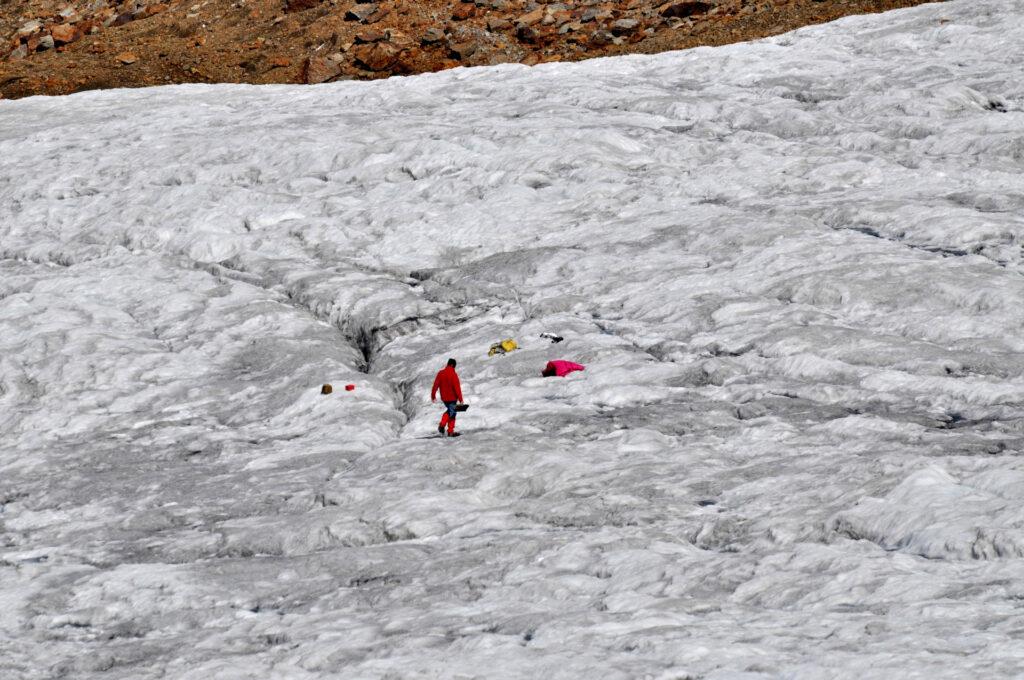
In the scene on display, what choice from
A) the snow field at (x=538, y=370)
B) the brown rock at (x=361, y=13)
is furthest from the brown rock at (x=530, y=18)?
the snow field at (x=538, y=370)

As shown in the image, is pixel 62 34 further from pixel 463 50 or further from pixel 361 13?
pixel 463 50

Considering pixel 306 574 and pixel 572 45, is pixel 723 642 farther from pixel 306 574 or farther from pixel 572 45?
pixel 572 45

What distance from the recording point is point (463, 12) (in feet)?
126

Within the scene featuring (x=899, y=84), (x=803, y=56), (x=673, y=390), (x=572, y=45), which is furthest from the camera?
(x=572, y=45)

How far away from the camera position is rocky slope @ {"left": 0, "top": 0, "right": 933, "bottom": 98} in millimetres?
34594

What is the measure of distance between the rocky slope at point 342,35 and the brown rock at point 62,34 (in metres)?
0.04

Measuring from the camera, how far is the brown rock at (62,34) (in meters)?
41.3

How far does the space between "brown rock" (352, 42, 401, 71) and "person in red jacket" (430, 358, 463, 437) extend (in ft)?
74.9

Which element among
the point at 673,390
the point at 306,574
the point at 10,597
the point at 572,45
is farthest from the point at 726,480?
the point at 572,45

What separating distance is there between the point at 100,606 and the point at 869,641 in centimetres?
723

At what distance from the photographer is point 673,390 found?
15094 millimetres

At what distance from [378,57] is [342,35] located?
278 cm

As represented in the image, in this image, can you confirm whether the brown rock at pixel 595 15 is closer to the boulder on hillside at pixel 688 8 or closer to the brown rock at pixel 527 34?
the brown rock at pixel 527 34

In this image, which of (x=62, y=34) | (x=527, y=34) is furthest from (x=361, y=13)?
(x=62, y=34)
